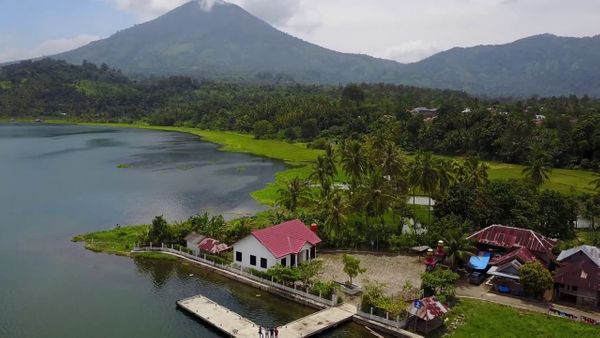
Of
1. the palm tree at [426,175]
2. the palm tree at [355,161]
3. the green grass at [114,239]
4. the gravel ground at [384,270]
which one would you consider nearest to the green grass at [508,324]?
the gravel ground at [384,270]

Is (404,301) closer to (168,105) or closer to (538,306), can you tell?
(538,306)

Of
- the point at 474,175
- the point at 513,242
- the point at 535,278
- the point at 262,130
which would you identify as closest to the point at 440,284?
the point at 535,278

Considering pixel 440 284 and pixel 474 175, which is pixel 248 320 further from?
pixel 474 175

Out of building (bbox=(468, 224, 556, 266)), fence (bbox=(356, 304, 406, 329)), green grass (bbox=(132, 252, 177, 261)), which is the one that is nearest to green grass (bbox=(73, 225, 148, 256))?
green grass (bbox=(132, 252, 177, 261))

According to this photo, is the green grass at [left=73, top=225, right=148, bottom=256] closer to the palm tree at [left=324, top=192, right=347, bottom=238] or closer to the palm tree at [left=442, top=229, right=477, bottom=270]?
the palm tree at [left=324, top=192, right=347, bottom=238]

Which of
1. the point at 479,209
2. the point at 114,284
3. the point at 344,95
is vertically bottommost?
the point at 114,284

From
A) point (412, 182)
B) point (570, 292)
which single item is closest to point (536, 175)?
point (412, 182)
